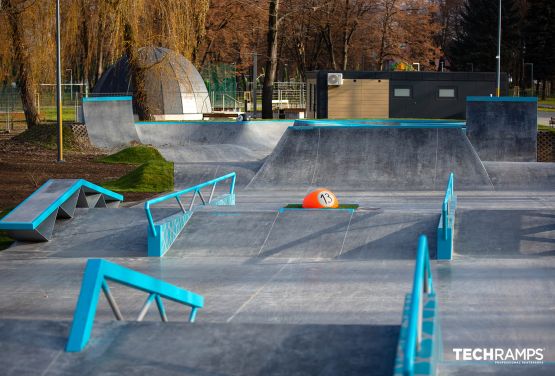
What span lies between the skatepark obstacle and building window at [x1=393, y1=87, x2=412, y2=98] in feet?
95.7

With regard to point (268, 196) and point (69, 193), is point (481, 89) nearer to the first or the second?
point (268, 196)

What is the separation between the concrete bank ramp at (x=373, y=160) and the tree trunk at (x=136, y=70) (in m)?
10.9

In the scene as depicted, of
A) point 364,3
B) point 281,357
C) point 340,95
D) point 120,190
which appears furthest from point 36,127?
point 364,3

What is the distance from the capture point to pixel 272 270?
11.9 meters

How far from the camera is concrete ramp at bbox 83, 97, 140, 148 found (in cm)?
3055

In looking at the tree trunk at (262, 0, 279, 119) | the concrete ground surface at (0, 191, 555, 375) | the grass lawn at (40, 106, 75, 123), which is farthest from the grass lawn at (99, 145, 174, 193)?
the grass lawn at (40, 106, 75, 123)

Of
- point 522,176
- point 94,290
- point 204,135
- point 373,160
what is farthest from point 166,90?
point 94,290

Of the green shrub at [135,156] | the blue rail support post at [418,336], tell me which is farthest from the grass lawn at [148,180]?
the blue rail support post at [418,336]

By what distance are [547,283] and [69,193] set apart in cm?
832

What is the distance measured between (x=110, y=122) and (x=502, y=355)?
25.1 metres

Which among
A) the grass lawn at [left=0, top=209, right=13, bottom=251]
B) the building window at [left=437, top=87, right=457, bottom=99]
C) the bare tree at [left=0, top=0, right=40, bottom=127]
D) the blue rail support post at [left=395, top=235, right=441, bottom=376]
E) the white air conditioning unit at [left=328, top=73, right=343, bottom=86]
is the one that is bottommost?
the grass lawn at [left=0, top=209, right=13, bottom=251]

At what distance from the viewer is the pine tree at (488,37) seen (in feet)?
262

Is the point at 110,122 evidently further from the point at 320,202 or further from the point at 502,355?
the point at 502,355

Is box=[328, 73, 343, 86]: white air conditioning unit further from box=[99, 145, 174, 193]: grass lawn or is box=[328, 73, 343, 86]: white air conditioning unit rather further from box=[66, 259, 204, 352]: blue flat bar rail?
box=[66, 259, 204, 352]: blue flat bar rail
